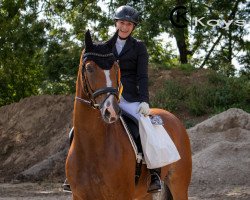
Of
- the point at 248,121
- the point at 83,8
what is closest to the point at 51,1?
the point at 83,8

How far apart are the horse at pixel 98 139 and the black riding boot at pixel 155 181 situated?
0.40m

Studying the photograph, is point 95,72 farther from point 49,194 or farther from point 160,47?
point 160,47

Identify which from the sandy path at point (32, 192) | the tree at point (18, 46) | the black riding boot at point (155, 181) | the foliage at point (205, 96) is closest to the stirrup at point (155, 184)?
the black riding boot at point (155, 181)

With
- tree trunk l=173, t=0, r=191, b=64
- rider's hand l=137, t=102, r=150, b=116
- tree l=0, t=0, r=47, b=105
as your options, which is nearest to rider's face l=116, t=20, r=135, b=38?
rider's hand l=137, t=102, r=150, b=116

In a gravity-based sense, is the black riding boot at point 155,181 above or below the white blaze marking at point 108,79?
below

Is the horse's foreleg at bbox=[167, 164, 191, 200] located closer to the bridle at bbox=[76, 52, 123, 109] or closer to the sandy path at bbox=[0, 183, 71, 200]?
the bridle at bbox=[76, 52, 123, 109]

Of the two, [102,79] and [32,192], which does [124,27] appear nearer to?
[102,79]

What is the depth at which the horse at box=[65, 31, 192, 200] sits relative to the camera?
5629mm

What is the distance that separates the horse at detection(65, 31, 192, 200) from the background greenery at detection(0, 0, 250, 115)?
1374 cm

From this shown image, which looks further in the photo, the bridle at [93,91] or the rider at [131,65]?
the rider at [131,65]

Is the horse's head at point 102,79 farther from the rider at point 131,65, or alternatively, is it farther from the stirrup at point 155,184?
the stirrup at point 155,184

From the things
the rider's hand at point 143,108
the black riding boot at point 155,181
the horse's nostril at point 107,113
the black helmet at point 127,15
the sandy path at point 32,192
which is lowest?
the sandy path at point 32,192

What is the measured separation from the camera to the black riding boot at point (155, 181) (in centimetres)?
671

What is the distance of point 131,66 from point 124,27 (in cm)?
47
